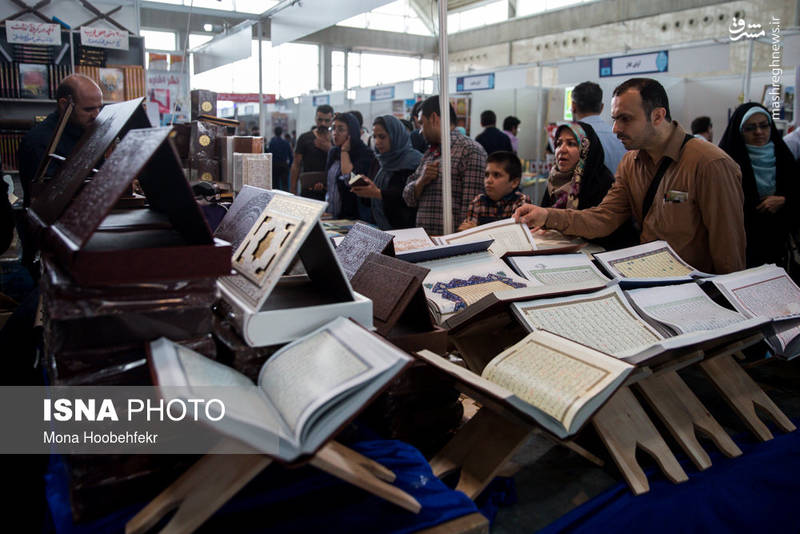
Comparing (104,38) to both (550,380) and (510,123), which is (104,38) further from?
(550,380)

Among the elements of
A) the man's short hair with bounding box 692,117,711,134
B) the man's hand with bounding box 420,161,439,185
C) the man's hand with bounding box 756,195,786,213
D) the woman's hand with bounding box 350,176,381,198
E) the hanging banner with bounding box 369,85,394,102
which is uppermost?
the hanging banner with bounding box 369,85,394,102

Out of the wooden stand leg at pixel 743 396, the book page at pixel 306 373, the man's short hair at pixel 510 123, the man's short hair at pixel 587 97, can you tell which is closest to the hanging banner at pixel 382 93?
the man's short hair at pixel 510 123

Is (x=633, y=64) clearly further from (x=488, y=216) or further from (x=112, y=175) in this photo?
(x=112, y=175)

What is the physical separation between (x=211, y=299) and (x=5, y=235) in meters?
1.96

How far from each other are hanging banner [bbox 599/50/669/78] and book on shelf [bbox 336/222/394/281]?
19.8ft

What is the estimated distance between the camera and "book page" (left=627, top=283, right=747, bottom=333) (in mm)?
1553

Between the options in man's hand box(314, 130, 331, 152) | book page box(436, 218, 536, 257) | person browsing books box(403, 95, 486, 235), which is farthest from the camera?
man's hand box(314, 130, 331, 152)

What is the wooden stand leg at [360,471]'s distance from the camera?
Answer: 2.90ft

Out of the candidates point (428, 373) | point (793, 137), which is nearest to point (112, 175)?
point (428, 373)

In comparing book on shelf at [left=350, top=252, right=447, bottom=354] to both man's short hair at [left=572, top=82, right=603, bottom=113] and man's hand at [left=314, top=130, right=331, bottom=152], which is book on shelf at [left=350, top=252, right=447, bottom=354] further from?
man's hand at [left=314, top=130, right=331, bottom=152]

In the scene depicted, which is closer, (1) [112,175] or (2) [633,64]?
(1) [112,175]

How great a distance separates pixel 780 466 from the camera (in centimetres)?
155

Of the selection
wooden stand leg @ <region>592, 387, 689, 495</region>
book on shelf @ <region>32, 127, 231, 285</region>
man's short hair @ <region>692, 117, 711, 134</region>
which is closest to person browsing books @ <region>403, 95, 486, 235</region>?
wooden stand leg @ <region>592, 387, 689, 495</region>

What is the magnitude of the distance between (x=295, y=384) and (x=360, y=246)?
738mm
